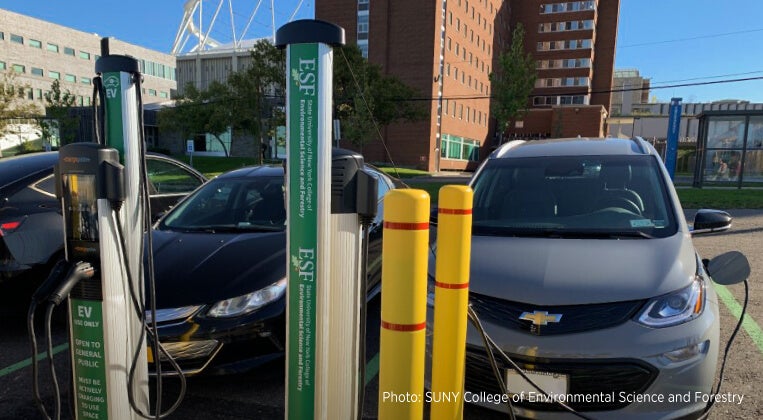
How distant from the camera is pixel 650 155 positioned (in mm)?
3752

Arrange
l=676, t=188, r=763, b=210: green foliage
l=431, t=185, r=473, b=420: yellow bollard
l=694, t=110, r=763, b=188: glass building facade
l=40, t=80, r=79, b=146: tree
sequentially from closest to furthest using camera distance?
l=431, t=185, r=473, b=420: yellow bollard, l=676, t=188, r=763, b=210: green foliage, l=694, t=110, r=763, b=188: glass building facade, l=40, t=80, r=79, b=146: tree

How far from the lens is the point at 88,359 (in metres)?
2.13

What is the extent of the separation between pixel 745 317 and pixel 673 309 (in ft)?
9.08

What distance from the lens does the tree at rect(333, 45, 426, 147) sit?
28734mm

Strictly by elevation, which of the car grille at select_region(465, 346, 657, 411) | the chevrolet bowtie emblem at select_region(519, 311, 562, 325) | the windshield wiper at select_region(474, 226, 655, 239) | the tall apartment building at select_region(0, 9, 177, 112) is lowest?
the car grille at select_region(465, 346, 657, 411)

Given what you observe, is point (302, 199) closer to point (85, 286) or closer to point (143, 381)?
point (85, 286)

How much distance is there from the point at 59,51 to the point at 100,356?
68769mm

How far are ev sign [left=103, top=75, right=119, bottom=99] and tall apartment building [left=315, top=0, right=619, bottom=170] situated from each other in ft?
120

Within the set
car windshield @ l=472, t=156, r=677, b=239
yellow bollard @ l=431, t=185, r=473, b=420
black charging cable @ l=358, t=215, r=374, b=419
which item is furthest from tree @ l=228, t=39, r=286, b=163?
yellow bollard @ l=431, t=185, r=473, b=420

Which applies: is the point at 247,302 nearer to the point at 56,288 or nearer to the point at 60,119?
the point at 56,288

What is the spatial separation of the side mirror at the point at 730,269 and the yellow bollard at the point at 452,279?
162cm

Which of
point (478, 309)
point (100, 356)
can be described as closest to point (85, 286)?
point (100, 356)

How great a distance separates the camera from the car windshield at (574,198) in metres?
3.13

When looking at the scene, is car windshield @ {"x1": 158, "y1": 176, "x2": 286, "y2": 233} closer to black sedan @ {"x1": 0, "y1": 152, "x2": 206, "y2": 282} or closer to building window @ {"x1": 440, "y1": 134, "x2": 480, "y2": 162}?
black sedan @ {"x1": 0, "y1": 152, "x2": 206, "y2": 282}
